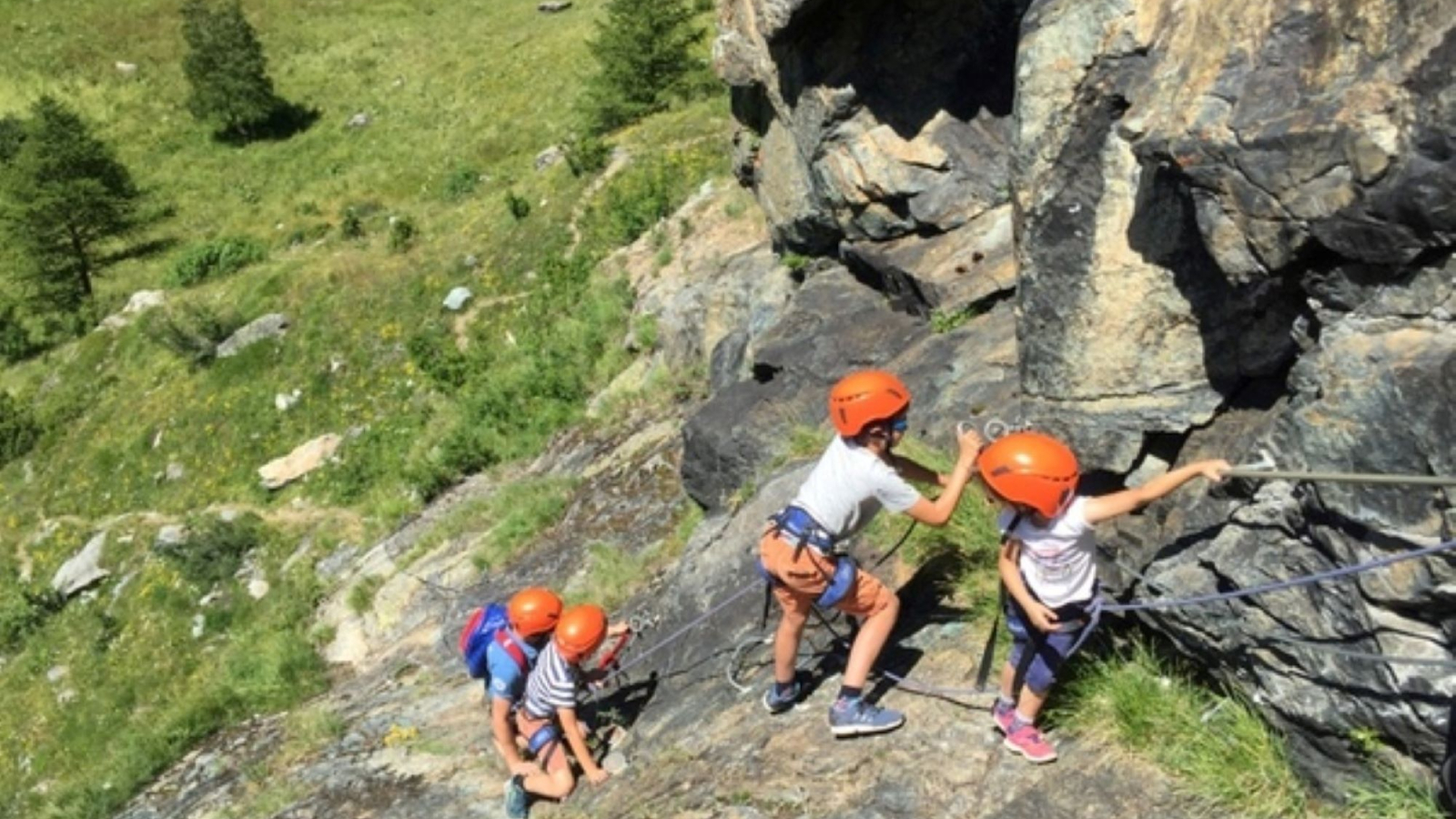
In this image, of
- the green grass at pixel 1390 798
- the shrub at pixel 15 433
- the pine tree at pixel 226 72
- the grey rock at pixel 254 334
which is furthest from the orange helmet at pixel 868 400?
the pine tree at pixel 226 72

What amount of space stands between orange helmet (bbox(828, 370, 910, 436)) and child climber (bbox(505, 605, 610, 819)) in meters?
2.49

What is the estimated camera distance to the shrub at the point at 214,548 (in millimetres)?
19516

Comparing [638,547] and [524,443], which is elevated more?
[638,547]

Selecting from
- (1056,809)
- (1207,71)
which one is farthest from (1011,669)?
(1207,71)

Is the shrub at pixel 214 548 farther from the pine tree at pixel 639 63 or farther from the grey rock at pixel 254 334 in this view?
the pine tree at pixel 639 63

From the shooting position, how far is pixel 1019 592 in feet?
19.8

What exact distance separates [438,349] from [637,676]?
14649 millimetres

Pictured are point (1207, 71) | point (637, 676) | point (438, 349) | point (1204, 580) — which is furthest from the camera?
point (438, 349)

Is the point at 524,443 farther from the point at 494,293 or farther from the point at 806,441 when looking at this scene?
the point at 806,441

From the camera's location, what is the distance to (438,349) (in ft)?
75.1

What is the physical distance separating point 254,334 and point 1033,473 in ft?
79.9

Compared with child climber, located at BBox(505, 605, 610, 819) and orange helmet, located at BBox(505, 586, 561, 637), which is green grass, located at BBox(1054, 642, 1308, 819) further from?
orange helmet, located at BBox(505, 586, 561, 637)

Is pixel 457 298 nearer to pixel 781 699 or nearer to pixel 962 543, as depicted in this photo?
pixel 962 543

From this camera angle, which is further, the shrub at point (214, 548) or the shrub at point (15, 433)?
the shrub at point (15, 433)
